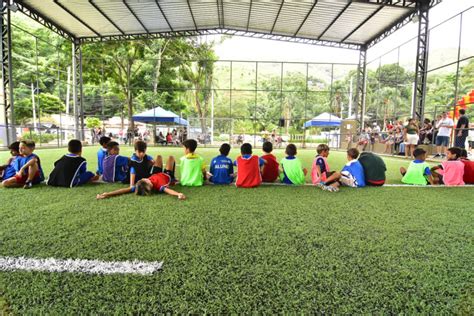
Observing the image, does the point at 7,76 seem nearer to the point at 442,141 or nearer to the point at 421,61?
the point at 442,141

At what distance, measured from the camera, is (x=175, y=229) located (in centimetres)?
261

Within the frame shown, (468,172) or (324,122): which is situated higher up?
(324,122)

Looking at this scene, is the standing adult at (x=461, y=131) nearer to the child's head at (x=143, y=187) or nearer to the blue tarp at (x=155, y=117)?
the child's head at (x=143, y=187)

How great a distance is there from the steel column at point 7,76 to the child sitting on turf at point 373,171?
575 inches

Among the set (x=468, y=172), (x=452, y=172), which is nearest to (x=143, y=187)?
(x=452, y=172)

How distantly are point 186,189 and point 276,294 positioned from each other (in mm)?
3087

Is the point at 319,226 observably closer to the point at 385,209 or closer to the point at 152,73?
the point at 385,209

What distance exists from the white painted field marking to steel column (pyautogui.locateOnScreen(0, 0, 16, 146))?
46.4ft

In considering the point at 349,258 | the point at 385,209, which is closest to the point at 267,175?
the point at 385,209

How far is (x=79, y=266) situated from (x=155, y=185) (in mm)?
2281

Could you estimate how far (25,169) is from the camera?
4504 millimetres

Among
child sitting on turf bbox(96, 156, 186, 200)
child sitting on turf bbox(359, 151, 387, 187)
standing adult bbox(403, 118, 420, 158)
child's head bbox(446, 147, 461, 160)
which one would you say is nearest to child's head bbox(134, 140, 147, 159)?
child sitting on turf bbox(96, 156, 186, 200)

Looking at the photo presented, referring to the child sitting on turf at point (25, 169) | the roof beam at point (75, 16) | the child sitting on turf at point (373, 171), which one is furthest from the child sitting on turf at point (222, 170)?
the roof beam at point (75, 16)

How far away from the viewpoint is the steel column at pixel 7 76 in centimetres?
Result: 1312
